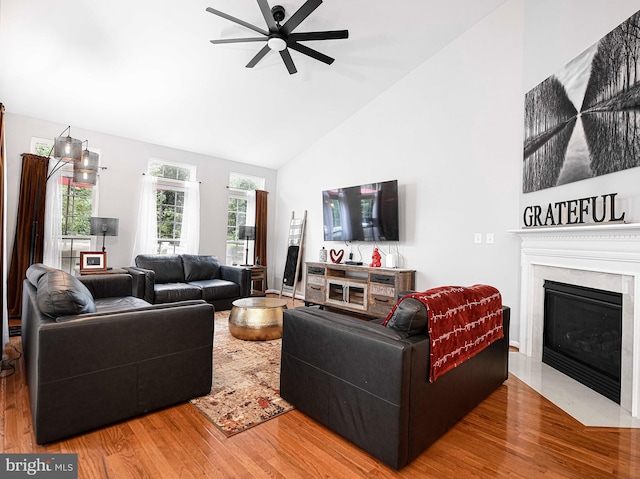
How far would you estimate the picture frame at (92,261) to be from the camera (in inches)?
165

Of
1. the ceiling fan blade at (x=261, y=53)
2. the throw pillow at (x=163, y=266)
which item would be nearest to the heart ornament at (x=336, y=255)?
the throw pillow at (x=163, y=266)

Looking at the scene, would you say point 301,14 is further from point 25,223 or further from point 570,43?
point 25,223

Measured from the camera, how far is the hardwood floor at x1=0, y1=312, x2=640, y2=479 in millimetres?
1566

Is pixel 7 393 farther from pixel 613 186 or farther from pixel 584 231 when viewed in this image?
pixel 613 186

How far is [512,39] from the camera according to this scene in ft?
11.8

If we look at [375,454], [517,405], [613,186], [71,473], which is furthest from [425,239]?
[71,473]

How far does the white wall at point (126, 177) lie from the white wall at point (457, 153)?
246 cm

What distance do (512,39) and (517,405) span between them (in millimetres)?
3692

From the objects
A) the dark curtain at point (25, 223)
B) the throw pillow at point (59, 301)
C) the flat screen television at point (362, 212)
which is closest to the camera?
the throw pillow at point (59, 301)

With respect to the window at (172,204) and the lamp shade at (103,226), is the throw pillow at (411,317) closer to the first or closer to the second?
the lamp shade at (103,226)

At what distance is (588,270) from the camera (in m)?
2.63

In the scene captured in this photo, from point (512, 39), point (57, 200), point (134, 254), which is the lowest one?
point (134, 254)

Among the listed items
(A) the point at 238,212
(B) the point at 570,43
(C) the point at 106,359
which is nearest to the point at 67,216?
(A) the point at 238,212

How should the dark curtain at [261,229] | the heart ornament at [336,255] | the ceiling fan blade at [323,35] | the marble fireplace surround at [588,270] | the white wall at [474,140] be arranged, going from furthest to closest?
1. the dark curtain at [261,229]
2. the heart ornament at [336,255]
3. the white wall at [474,140]
4. the ceiling fan blade at [323,35]
5. the marble fireplace surround at [588,270]
